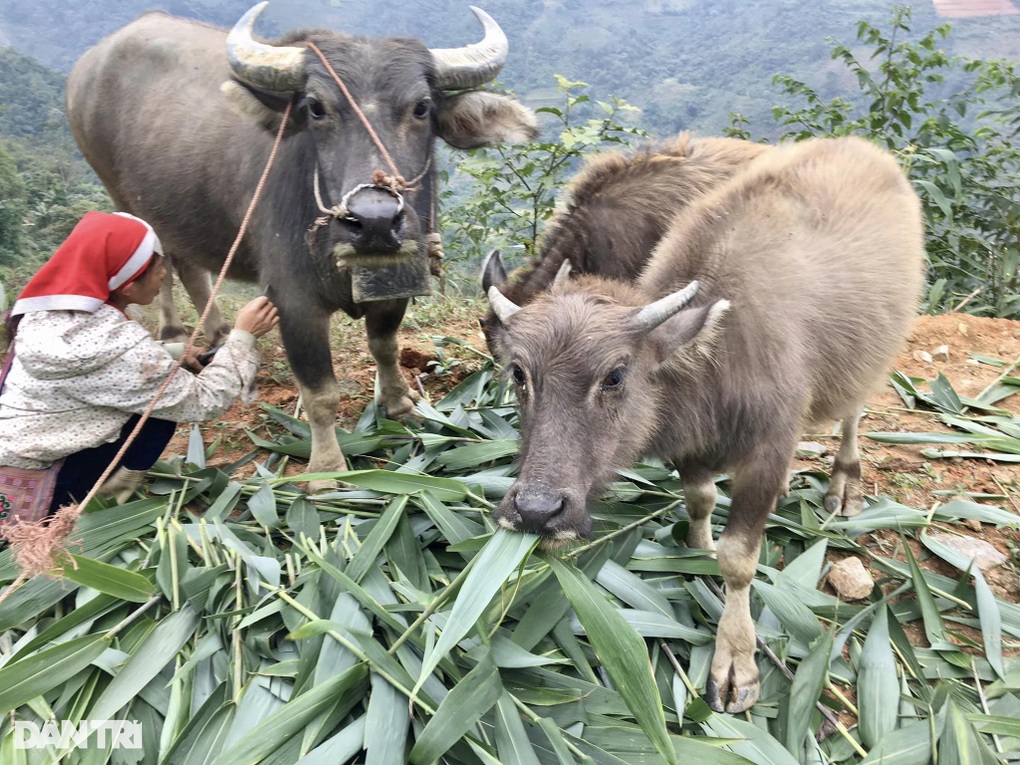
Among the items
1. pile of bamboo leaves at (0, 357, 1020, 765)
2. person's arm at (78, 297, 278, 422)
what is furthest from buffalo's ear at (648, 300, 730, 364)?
person's arm at (78, 297, 278, 422)

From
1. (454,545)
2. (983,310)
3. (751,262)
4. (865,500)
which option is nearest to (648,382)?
(751,262)

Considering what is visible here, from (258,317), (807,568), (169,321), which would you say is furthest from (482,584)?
(169,321)

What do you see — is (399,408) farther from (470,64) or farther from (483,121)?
(470,64)

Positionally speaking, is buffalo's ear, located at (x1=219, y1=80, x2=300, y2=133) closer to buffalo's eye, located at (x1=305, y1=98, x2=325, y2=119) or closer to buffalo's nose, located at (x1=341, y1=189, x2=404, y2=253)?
buffalo's eye, located at (x1=305, y1=98, x2=325, y2=119)

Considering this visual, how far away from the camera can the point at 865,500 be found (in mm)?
3248

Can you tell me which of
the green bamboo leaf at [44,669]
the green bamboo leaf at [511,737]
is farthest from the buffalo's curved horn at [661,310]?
the green bamboo leaf at [44,669]

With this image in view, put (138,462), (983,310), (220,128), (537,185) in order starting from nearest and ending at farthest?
(138,462)
(220,128)
(983,310)
(537,185)

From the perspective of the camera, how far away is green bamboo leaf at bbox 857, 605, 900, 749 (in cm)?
216

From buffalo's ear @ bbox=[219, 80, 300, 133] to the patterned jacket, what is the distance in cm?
116

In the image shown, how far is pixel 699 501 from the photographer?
2.77 m

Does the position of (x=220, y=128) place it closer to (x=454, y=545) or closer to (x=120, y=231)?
(x=120, y=231)

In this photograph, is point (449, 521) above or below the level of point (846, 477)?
above

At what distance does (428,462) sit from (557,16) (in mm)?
18936

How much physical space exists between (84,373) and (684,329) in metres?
2.36
